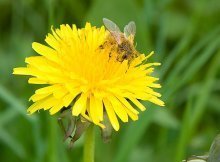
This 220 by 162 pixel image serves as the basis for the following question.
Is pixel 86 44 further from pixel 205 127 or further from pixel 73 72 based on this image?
pixel 205 127

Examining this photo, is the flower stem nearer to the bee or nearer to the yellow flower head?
the yellow flower head

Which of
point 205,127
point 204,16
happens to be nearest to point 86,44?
point 205,127


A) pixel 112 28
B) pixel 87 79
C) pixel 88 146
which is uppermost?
pixel 112 28

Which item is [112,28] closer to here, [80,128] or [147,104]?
[80,128]

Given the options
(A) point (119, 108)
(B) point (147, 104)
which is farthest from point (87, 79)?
(B) point (147, 104)

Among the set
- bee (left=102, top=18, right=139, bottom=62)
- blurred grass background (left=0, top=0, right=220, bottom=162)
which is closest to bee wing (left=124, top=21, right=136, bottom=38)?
bee (left=102, top=18, right=139, bottom=62)

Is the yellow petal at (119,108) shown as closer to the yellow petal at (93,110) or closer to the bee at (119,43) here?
the yellow petal at (93,110)
